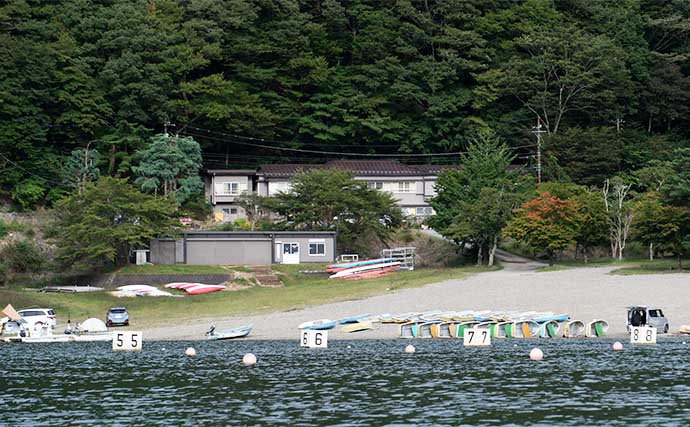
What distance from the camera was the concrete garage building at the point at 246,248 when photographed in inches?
3472

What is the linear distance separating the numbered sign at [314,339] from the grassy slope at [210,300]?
13.5 m

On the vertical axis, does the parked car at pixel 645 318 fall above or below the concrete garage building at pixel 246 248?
below

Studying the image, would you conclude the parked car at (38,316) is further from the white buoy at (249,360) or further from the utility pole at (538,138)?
the utility pole at (538,138)

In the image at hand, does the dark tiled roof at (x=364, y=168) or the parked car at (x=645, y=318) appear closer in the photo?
the parked car at (x=645, y=318)

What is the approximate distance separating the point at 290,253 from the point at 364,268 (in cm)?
774

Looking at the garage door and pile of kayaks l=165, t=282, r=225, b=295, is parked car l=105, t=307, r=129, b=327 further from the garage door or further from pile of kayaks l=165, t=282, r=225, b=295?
the garage door

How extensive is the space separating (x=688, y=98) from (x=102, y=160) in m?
54.2

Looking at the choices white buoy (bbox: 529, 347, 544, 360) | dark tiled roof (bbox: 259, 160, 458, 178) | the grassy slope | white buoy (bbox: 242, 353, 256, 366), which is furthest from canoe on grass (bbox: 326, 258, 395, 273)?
white buoy (bbox: 529, 347, 544, 360)

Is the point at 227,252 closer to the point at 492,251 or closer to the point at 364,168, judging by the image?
the point at 492,251

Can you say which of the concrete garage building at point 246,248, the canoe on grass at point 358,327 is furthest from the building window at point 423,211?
the canoe on grass at point 358,327

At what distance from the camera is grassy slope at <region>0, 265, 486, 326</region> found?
6838 cm

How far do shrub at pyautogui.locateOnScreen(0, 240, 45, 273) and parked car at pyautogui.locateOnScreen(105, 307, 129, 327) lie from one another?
73.1 feet

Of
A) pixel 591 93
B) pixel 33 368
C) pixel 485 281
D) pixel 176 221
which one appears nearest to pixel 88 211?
pixel 176 221

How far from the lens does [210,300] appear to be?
72062 millimetres
